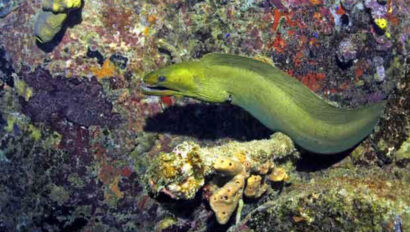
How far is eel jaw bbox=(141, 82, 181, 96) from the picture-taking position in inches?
173

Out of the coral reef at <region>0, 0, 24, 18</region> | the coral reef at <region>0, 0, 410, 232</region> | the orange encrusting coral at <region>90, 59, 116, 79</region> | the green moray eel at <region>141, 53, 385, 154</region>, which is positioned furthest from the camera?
the coral reef at <region>0, 0, 24, 18</region>

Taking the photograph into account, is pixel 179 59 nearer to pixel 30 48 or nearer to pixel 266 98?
pixel 266 98

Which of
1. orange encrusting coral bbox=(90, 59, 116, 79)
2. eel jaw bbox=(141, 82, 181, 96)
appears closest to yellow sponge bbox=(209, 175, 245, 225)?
eel jaw bbox=(141, 82, 181, 96)

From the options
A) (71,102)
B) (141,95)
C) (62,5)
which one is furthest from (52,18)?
(141,95)

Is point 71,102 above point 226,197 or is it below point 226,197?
below

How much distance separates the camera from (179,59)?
5574 mm

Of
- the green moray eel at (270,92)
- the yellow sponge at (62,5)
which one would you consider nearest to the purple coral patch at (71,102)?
the yellow sponge at (62,5)

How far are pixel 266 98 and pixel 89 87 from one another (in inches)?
114

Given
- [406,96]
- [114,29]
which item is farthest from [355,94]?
[114,29]

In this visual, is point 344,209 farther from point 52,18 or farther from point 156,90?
point 52,18

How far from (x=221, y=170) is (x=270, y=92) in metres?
1.42

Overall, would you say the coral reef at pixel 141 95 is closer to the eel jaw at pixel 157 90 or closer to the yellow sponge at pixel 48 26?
the yellow sponge at pixel 48 26

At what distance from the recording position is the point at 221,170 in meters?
3.40

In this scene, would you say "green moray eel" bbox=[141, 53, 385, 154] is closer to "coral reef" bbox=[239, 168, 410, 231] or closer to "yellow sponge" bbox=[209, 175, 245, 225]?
"coral reef" bbox=[239, 168, 410, 231]
